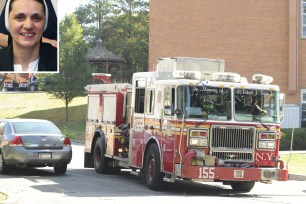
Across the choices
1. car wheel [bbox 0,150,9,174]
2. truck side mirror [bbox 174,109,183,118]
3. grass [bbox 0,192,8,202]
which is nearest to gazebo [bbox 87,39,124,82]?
car wheel [bbox 0,150,9,174]

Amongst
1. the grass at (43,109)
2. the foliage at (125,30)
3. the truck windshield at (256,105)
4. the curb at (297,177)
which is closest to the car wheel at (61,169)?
the truck windshield at (256,105)

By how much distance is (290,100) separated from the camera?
4212 centimetres

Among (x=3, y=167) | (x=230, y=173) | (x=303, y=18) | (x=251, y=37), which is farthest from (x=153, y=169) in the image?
(x=303, y=18)

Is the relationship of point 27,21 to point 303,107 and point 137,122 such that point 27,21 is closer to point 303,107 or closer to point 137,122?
point 137,122

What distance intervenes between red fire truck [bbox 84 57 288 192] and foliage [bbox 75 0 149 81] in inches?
1924

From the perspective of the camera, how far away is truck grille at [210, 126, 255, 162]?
50.9 ft

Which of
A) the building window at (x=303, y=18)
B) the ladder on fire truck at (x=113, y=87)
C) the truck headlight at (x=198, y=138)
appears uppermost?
the building window at (x=303, y=18)

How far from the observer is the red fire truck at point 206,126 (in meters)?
15.3

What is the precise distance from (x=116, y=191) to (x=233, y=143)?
275 cm

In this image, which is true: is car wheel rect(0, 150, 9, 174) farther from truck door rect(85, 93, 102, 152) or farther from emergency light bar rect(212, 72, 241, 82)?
emergency light bar rect(212, 72, 241, 82)

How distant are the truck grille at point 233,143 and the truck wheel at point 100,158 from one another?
518 cm

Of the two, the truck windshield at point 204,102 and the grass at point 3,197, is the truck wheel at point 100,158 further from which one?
the grass at point 3,197

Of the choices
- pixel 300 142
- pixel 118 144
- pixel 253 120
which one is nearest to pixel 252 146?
pixel 253 120

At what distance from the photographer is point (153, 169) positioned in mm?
16312
